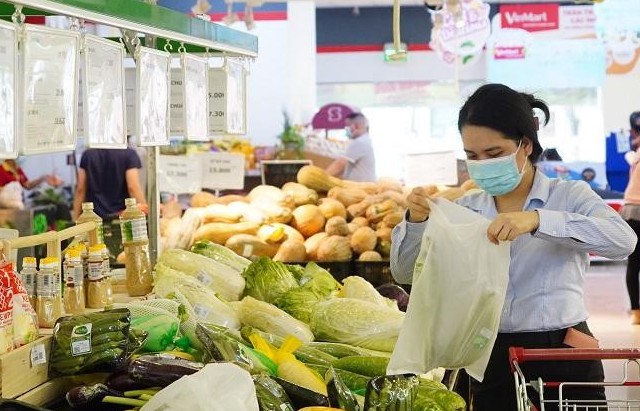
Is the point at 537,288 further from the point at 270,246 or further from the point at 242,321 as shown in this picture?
the point at 270,246

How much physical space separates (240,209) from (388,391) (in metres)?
4.14

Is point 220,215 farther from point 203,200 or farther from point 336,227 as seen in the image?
point 336,227

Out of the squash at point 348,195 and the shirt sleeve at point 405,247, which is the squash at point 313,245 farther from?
the shirt sleeve at point 405,247

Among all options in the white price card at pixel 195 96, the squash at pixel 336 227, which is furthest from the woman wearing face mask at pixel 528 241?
the squash at pixel 336 227

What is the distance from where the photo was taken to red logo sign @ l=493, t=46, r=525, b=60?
15977mm

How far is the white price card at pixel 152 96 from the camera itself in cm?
323

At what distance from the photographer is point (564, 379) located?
2.96 meters

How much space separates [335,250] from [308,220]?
1.49 feet

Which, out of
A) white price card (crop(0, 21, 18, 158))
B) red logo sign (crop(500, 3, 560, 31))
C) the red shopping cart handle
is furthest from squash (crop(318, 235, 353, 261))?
red logo sign (crop(500, 3, 560, 31))

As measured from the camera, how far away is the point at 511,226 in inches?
100

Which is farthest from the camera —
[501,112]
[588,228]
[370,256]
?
[370,256]

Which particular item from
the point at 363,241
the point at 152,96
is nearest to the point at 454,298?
the point at 152,96

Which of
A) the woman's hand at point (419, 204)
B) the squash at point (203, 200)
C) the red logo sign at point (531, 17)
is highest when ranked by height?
the red logo sign at point (531, 17)

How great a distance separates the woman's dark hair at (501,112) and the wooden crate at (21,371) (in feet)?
4.57
